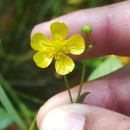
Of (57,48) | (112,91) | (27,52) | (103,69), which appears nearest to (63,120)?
(57,48)

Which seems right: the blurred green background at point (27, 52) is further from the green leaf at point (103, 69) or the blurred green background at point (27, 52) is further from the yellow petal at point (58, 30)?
Result: the yellow petal at point (58, 30)

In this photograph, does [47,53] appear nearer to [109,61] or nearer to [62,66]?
[62,66]

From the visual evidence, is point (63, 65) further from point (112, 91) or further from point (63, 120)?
point (112, 91)

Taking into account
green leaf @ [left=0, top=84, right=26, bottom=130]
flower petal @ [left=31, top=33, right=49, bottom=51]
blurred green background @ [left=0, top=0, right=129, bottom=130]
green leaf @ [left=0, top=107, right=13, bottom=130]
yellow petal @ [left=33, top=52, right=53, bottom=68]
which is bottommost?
blurred green background @ [left=0, top=0, right=129, bottom=130]

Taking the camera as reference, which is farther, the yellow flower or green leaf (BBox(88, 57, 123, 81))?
green leaf (BBox(88, 57, 123, 81))

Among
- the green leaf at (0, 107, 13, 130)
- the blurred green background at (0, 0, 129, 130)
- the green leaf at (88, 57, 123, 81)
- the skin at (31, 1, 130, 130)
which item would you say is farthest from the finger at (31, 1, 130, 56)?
the blurred green background at (0, 0, 129, 130)

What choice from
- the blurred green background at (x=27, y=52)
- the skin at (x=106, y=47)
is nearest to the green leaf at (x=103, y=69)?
the skin at (x=106, y=47)

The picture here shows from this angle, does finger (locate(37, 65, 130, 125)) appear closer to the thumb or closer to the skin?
the skin
